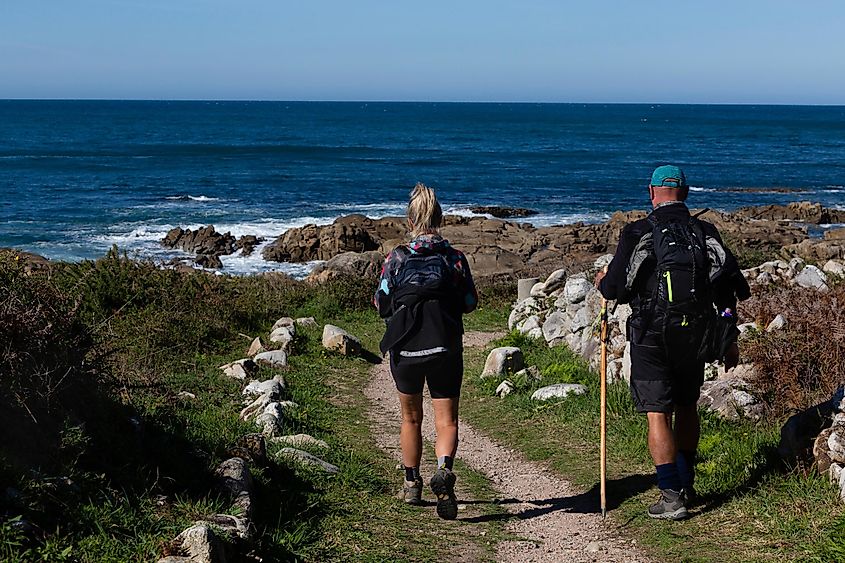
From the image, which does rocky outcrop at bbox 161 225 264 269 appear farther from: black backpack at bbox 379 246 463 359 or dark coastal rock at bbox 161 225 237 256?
black backpack at bbox 379 246 463 359

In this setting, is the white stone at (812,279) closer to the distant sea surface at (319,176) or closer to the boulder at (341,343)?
the boulder at (341,343)

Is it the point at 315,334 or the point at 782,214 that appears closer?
the point at 315,334

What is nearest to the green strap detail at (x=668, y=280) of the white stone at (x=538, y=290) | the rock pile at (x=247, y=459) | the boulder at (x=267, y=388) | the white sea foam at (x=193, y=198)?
the rock pile at (x=247, y=459)

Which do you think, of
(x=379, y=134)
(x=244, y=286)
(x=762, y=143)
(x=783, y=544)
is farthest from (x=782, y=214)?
(x=379, y=134)

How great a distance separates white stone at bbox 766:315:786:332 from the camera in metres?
8.19

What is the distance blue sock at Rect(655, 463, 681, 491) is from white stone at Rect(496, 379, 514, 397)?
4076 millimetres

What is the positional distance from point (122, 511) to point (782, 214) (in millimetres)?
37463

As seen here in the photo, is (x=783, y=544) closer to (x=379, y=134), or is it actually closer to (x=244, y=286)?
(x=244, y=286)

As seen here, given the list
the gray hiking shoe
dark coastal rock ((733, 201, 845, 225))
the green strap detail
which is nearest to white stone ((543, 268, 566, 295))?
the gray hiking shoe

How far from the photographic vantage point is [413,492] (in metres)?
6.18

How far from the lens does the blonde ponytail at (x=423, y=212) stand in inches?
224

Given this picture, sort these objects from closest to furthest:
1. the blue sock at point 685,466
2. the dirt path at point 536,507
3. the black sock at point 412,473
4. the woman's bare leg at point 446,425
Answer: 1. the dirt path at point 536,507
2. the woman's bare leg at point 446,425
3. the blue sock at point 685,466
4. the black sock at point 412,473

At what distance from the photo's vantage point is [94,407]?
5.83 metres

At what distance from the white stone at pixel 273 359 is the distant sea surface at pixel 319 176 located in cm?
1726
